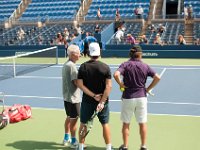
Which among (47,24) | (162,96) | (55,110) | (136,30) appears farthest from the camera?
(47,24)

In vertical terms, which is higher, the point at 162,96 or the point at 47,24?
the point at 47,24

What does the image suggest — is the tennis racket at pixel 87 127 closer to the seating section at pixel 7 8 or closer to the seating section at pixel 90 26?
the seating section at pixel 90 26

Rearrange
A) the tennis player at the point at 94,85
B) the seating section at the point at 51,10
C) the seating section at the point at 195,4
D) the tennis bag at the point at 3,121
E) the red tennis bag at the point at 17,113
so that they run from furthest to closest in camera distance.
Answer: the seating section at the point at 51,10 → the seating section at the point at 195,4 → the red tennis bag at the point at 17,113 → the tennis bag at the point at 3,121 → the tennis player at the point at 94,85

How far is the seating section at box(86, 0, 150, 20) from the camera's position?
2805 centimetres

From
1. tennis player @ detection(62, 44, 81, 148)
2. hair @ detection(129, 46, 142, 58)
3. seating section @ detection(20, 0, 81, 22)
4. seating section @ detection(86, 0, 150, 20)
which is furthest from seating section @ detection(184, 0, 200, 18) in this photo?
tennis player @ detection(62, 44, 81, 148)

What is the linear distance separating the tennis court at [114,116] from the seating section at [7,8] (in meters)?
18.9

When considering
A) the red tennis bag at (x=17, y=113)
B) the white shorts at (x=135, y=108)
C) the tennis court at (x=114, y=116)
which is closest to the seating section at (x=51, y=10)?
the tennis court at (x=114, y=116)

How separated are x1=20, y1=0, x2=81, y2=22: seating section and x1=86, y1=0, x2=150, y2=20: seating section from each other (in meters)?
1.68

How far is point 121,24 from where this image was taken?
86.2ft

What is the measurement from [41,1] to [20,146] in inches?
1113

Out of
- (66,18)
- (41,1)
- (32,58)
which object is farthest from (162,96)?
(41,1)

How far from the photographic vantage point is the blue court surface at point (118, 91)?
9860mm

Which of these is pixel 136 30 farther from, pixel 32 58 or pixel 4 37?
pixel 4 37

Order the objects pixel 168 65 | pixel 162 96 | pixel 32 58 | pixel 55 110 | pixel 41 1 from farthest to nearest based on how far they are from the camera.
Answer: pixel 41 1, pixel 32 58, pixel 168 65, pixel 162 96, pixel 55 110
